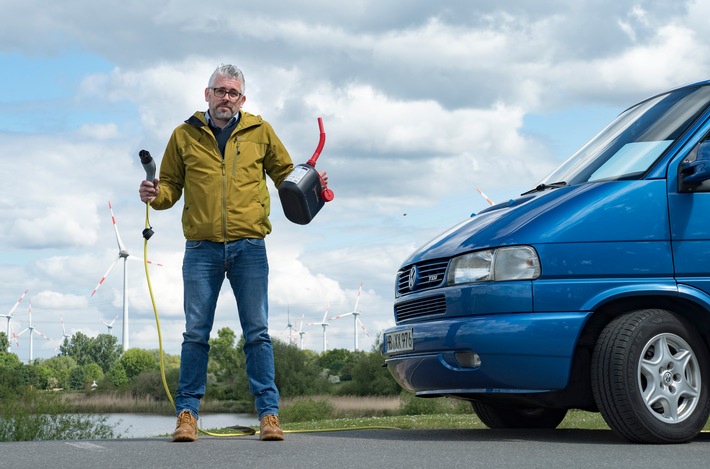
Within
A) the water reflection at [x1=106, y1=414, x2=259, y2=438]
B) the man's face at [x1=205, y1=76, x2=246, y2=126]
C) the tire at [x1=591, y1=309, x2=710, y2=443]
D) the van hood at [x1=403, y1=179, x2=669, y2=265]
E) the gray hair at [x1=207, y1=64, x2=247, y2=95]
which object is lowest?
the water reflection at [x1=106, y1=414, x2=259, y2=438]

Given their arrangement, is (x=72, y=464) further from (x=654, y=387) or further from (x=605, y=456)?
(x=654, y=387)

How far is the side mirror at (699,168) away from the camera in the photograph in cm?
622

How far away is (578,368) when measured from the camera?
20.6 ft

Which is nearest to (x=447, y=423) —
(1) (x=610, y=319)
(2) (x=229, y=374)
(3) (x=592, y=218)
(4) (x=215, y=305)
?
(4) (x=215, y=305)

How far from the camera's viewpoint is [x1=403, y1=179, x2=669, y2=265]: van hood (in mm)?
6238

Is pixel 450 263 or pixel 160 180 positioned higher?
pixel 160 180

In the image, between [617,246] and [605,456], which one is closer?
[605,456]

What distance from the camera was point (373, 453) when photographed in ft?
19.2

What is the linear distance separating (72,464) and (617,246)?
3.39 meters

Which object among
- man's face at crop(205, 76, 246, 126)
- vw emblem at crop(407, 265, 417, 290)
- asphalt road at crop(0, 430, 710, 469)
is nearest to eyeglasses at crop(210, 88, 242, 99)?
man's face at crop(205, 76, 246, 126)

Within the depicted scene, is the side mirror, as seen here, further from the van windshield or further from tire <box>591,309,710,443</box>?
tire <box>591,309,710,443</box>

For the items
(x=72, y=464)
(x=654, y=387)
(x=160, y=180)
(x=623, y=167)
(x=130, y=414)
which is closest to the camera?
(x=72, y=464)

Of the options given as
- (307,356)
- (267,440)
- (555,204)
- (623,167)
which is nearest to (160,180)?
(267,440)

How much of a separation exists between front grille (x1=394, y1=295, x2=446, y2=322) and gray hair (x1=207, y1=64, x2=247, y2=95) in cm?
184
